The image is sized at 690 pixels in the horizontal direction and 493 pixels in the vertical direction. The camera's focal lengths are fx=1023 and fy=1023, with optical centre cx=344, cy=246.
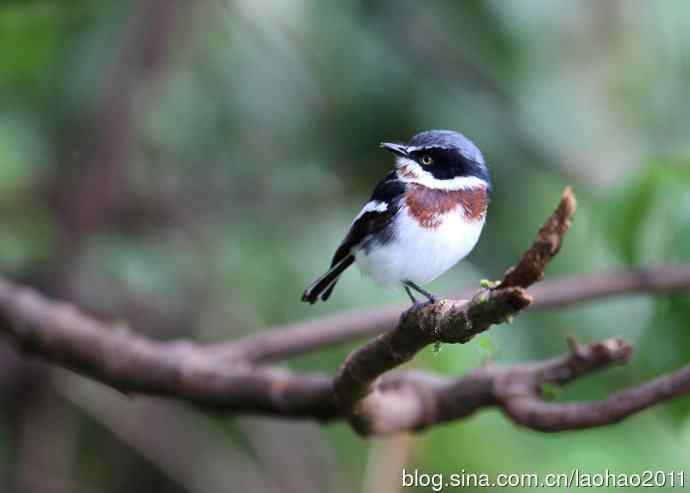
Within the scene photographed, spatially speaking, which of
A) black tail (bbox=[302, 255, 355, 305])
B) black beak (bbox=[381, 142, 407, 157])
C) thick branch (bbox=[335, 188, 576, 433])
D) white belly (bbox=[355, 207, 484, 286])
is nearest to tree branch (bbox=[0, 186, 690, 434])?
thick branch (bbox=[335, 188, 576, 433])

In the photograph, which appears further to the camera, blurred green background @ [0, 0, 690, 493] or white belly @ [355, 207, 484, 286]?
blurred green background @ [0, 0, 690, 493]

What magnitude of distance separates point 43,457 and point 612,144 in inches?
145

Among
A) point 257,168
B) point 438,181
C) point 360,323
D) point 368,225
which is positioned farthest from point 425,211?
point 257,168

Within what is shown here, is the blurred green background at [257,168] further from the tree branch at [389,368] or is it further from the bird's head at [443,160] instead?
the bird's head at [443,160]

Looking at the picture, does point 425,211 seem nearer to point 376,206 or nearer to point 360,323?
point 376,206

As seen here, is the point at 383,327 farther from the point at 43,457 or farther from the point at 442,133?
the point at 43,457

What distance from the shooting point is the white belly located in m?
2.97

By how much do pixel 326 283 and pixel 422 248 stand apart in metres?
0.50

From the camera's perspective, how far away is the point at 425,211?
120 inches

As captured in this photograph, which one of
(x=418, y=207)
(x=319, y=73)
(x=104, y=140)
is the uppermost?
(x=319, y=73)

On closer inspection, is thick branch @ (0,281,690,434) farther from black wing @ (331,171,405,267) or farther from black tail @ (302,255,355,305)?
black wing @ (331,171,405,267)

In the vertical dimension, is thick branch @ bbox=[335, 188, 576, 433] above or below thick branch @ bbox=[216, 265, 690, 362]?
below

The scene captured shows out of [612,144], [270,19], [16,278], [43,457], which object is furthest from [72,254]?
[612,144]

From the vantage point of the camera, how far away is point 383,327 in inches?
155
